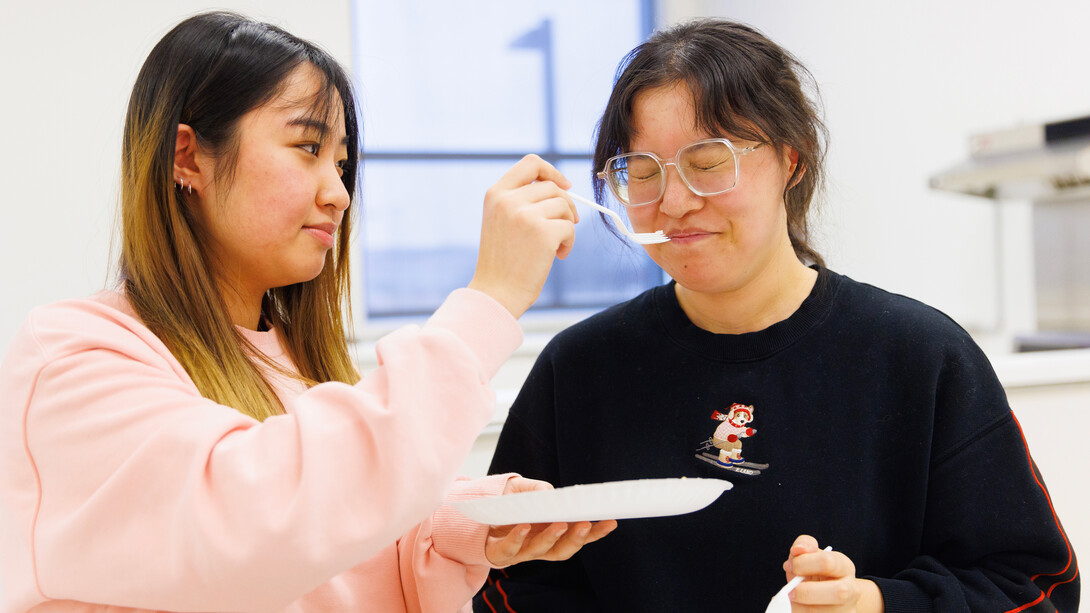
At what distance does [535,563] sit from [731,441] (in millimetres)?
361

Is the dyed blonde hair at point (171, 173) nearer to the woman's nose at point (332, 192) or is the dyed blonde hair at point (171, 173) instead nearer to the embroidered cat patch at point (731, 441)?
the woman's nose at point (332, 192)

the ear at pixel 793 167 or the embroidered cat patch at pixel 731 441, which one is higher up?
the ear at pixel 793 167

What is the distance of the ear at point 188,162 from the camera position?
0.98 meters

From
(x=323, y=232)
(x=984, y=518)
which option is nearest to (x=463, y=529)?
(x=323, y=232)

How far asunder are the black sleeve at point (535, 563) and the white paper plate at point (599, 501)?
49 centimetres

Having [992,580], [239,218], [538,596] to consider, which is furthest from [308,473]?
[992,580]

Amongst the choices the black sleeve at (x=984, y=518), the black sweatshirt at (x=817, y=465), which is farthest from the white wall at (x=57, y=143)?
the black sleeve at (x=984, y=518)

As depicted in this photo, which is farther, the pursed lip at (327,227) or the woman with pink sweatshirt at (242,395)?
the pursed lip at (327,227)

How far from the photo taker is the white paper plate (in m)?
0.73

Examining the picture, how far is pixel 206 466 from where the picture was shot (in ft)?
2.30

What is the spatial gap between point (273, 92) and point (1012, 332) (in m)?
3.88

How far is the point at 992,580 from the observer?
108cm

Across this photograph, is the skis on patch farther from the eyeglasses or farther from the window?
the window

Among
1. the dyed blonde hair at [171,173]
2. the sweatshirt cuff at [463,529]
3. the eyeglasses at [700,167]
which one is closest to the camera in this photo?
the dyed blonde hair at [171,173]
